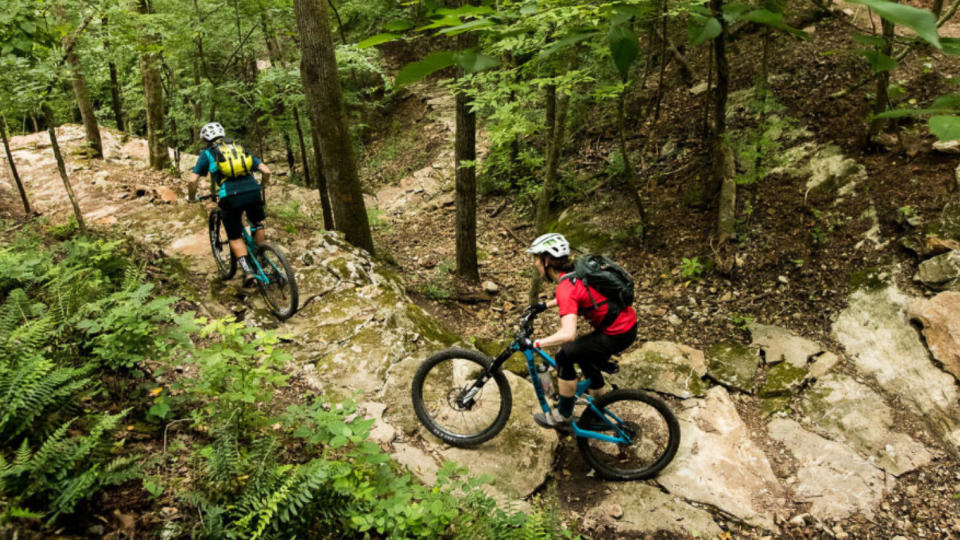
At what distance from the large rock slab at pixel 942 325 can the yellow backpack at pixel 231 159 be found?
8.08m

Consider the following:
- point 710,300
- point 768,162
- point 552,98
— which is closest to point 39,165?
point 552,98

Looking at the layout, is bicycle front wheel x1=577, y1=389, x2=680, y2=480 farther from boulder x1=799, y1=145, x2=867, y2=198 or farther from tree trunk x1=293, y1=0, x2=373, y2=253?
tree trunk x1=293, y1=0, x2=373, y2=253

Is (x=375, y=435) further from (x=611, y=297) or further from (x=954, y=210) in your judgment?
(x=954, y=210)

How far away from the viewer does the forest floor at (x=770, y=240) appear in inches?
200

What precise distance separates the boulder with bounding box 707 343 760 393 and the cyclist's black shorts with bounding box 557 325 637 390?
206cm

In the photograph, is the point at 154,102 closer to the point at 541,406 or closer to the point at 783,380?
the point at 541,406

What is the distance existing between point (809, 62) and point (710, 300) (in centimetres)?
547

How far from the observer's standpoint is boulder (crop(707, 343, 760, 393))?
5785 millimetres

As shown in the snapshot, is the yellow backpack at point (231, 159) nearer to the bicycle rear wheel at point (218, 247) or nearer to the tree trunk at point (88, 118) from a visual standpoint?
the bicycle rear wheel at point (218, 247)

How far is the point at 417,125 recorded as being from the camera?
17.4 meters

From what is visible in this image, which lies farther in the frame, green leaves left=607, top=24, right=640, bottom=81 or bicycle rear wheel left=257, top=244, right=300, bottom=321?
bicycle rear wheel left=257, top=244, right=300, bottom=321

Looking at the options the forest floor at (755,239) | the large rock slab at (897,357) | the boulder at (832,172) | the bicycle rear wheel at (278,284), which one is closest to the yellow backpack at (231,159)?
the bicycle rear wheel at (278,284)

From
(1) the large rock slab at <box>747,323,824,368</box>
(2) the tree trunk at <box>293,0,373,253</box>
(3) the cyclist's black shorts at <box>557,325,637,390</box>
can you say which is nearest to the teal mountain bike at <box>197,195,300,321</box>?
(2) the tree trunk at <box>293,0,373,253</box>

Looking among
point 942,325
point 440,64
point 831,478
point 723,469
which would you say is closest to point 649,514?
point 723,469
